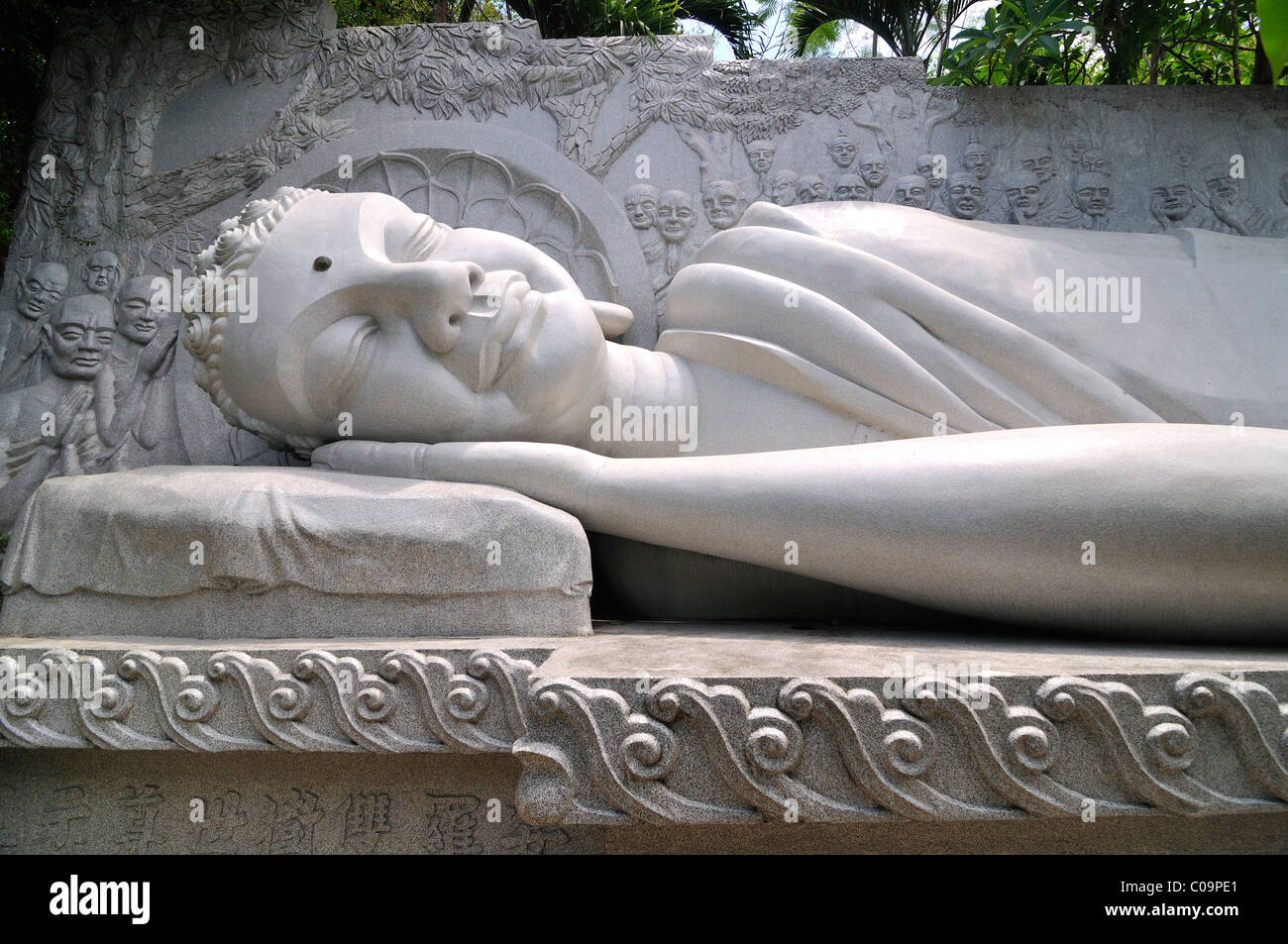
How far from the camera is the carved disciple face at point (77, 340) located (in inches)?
151

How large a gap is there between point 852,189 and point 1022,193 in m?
0.73

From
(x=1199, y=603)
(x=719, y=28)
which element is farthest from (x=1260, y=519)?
(x=719, y=28)

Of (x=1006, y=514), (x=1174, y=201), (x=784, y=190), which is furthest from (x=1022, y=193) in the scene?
(x=1006, y=514)

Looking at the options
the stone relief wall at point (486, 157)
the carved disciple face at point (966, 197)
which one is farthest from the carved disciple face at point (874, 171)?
the carved disciple face at point (966, 197)

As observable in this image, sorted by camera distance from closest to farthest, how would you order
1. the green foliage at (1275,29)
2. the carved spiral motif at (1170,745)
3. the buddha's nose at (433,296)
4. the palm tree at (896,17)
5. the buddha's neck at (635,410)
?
the carved spiral motif at (1170,745) < the buddha's nose at (433,296) < the buddha's neck at (635,410) < the green foliage at (1275,29) < the palm tree at (896,17)

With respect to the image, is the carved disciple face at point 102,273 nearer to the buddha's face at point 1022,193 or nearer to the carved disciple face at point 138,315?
the carved disciple face at point 138,315

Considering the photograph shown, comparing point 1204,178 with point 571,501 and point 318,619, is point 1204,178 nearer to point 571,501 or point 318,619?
point 571,501

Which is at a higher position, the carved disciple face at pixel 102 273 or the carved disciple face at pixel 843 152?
the carved disciple face at pixel 843 152

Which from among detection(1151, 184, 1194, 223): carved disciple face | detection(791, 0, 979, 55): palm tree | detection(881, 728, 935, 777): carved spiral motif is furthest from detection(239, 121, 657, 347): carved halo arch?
detection(791, 0, 979, 55): palm tree

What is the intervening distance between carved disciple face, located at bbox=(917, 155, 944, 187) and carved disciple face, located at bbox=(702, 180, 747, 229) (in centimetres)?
81

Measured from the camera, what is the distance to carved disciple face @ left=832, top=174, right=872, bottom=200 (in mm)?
3936

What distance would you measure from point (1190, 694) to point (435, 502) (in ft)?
5.78

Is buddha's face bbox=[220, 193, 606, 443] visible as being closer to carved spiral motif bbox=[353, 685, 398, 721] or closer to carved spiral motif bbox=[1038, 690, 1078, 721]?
carved spiral motif bbox=[353, 685, 398, 721]

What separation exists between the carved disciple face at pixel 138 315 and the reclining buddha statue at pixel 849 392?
1.18m
